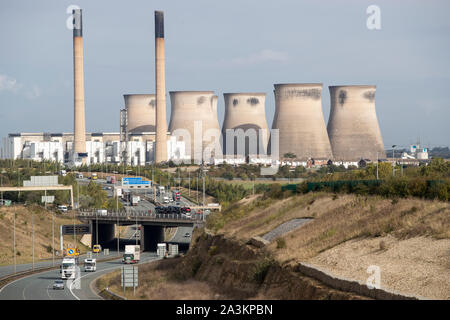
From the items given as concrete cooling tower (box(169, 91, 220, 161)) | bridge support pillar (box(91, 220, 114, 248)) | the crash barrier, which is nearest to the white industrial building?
concrete cooling tower (box(169, 91, 220, 161))

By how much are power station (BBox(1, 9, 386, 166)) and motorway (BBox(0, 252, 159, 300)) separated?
5453 cm

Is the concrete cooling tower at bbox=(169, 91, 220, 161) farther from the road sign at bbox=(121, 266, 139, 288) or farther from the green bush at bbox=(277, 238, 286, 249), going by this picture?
the green bush at bbox=(277, 238, 286, 249)

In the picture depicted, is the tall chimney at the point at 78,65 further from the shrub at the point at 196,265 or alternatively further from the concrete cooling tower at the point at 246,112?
the shrub at the point at 196,265

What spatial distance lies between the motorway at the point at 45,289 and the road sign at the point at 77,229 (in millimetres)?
11235

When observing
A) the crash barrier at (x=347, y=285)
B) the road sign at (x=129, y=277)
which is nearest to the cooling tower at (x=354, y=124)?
the road sign at (x=129, y=277)

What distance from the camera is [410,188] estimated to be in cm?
2433

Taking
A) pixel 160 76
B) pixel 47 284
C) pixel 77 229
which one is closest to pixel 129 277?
pixel 47 284

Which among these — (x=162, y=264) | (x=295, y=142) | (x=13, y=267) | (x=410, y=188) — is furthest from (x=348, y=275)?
(x=295, y=142)

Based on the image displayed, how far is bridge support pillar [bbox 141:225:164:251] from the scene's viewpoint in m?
50.9

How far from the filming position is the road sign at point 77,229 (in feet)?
159

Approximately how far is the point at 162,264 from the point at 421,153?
9476 centimetres

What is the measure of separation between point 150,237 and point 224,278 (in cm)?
2944
